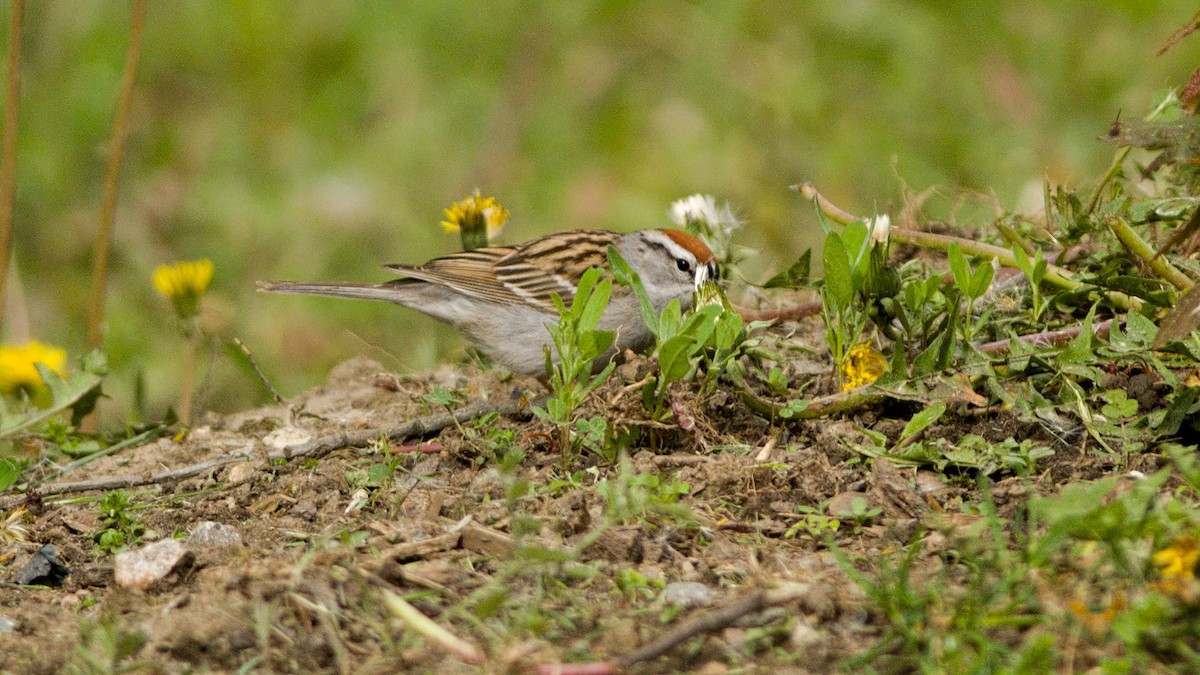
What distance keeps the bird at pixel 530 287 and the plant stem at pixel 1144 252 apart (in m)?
1.65

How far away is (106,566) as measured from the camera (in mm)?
3541

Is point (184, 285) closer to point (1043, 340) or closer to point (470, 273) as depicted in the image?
point (470, 273)

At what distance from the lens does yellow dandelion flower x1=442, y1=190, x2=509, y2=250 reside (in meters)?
5.56

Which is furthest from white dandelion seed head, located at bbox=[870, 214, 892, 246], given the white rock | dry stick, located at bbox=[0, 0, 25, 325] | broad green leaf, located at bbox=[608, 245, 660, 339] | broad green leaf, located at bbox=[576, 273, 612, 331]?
dry stick, located at bbox=[0, 0, 25, 325]

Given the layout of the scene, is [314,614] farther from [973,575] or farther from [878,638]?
[973,575]

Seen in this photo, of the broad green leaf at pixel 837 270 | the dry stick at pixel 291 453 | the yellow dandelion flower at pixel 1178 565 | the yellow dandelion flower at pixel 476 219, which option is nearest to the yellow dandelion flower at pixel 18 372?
the dry stick at pixel 291 453

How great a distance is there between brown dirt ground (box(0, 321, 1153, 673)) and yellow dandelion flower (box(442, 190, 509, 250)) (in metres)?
1.22

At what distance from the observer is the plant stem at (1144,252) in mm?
3840

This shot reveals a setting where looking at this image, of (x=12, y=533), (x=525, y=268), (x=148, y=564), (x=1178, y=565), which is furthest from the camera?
(x=525, y=268)

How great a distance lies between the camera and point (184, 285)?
5.54 m

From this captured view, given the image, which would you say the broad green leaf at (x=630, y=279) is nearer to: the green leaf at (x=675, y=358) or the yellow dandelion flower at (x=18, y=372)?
the green leaf at (x=675, y=358)

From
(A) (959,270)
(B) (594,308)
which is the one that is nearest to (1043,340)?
(A) (959,270)

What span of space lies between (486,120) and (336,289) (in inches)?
123

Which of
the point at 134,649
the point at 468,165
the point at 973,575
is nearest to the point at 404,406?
the point at 134,649
